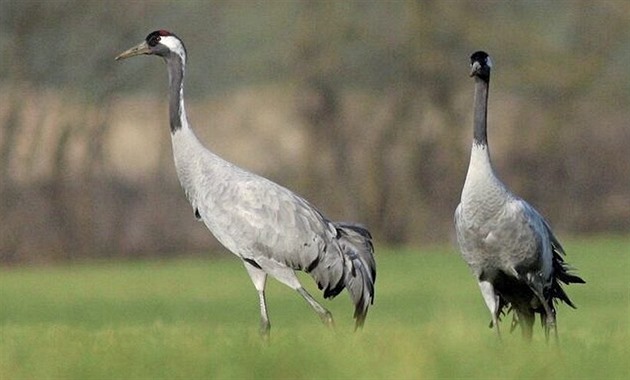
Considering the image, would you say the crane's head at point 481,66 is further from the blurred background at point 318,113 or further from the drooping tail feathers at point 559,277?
the blurred background at point 318,113

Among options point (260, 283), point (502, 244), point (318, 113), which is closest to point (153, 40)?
point (260, 283)

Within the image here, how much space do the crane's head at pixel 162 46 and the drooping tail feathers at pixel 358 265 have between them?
5.80ft

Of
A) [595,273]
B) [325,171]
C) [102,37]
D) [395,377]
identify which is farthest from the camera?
[325,171]

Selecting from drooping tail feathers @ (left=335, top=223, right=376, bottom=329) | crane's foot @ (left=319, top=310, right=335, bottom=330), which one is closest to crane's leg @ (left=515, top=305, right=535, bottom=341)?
drooping tail feathers @ (left=335, top=223, right=376, bottom=329)

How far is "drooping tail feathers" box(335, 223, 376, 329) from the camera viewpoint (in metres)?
11.7

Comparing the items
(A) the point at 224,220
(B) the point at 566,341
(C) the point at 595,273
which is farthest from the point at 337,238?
(C) the point at 595,273

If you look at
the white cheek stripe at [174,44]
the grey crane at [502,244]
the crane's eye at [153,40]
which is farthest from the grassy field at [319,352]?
the crane's eye at [153,40]

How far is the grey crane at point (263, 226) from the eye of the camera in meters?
11.3

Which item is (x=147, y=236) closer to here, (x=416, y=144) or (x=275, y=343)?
(x=416, y=144)

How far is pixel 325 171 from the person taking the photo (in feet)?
104

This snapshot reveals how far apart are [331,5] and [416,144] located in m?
3.07

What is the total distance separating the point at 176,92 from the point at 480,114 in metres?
2.18

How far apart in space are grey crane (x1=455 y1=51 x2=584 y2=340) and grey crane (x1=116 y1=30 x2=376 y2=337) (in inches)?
36.3

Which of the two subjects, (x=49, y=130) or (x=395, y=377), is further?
(x=49, y=130)
